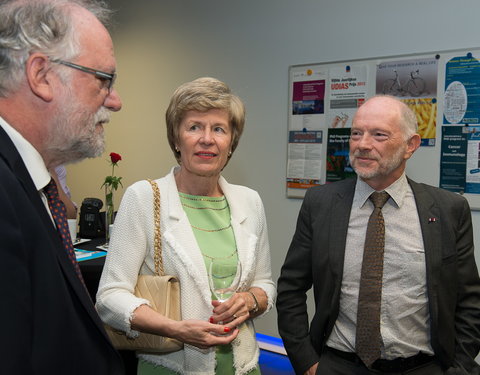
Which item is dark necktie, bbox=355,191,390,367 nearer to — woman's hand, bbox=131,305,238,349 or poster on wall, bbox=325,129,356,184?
woman's hand, bbox=131,305,238,349

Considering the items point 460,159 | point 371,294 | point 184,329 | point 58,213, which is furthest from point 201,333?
point 460,159

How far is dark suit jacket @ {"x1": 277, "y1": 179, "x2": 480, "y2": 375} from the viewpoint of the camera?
173 cm

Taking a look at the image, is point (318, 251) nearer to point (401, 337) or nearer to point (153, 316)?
→ point (401, 337)

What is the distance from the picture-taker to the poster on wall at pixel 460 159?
2818mm

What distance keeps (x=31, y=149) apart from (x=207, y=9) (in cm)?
331

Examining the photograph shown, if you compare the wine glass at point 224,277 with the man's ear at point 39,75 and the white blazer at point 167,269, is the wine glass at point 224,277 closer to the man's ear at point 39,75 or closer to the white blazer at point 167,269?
the white blazer at point 167,269

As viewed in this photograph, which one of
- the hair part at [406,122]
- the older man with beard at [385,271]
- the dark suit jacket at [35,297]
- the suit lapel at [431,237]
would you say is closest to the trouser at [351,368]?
the older man with beard at [385,271]

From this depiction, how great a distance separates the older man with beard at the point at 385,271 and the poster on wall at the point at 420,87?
1150mm

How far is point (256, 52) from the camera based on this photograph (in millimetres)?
3691

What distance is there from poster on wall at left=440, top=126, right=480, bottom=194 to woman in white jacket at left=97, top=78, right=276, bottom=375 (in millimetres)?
1657

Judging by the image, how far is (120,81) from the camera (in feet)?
15.1

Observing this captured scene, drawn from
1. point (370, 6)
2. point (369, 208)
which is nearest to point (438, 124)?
point (370, 6)

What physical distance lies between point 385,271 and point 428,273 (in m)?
0.16

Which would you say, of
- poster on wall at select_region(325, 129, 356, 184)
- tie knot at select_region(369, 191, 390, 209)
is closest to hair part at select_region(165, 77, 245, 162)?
tie knot at select_region(369, 191, 390, 209)
